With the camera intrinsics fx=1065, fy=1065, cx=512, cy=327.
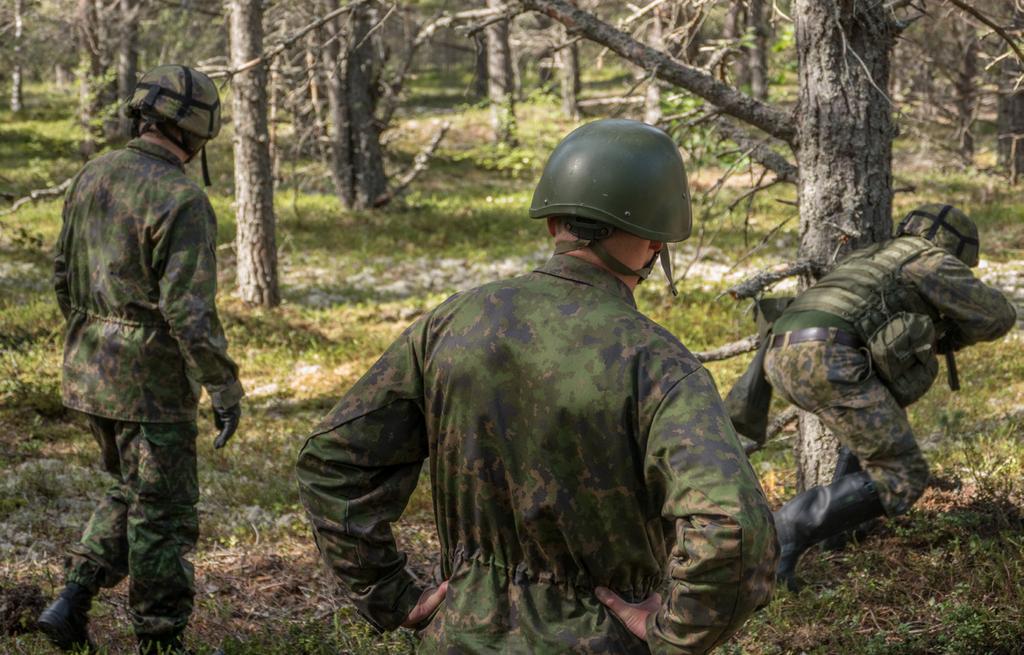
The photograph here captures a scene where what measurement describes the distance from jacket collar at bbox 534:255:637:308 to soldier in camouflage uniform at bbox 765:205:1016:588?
329 cm

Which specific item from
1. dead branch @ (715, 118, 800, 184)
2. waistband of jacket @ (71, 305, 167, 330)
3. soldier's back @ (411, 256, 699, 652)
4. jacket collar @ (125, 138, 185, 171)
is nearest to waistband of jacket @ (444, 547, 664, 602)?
soldier's back @ (411, 256, 699, 652)

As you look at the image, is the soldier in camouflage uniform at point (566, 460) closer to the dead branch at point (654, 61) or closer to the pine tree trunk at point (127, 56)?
the dead branch at point (654, 61)

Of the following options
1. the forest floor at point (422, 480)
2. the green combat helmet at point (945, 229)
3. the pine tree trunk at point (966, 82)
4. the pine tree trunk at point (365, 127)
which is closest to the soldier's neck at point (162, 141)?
the forest floor at point (422, 480)

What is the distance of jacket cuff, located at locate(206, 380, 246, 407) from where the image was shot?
4845 mm

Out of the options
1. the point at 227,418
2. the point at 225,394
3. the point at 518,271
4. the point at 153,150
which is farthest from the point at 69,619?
the point at 518,271

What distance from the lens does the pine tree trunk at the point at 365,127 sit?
17.7 metres

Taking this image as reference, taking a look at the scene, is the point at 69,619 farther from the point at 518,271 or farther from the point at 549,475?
the point at 518,271

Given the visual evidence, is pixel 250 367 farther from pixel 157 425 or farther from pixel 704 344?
pixel 157 425

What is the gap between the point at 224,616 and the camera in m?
5.59

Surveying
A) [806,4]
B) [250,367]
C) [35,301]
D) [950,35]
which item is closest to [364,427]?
[806,4]

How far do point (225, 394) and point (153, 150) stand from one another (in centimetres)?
116

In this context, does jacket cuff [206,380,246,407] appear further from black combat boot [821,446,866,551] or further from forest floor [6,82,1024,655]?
black combat boot [821,446,866,551]

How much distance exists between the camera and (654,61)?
5797 millimetres

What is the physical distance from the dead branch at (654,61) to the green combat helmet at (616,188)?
3.26 m
